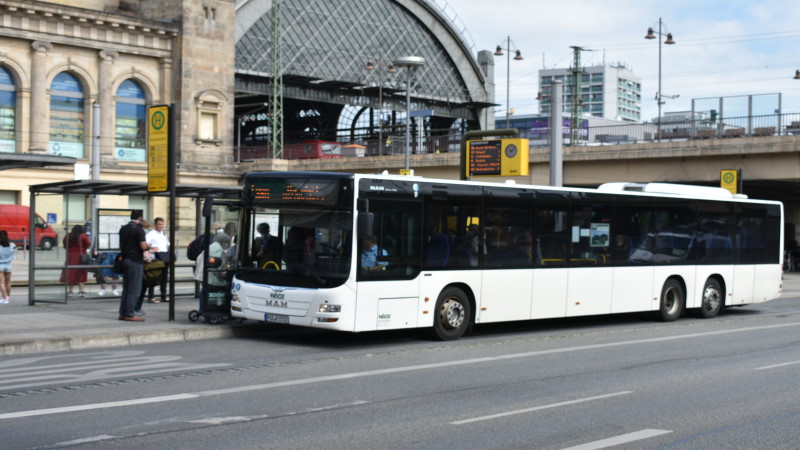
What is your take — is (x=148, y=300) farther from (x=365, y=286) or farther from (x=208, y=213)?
(x=365, y=286)

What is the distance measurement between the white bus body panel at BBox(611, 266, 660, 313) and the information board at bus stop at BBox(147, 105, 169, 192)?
27.7 feet

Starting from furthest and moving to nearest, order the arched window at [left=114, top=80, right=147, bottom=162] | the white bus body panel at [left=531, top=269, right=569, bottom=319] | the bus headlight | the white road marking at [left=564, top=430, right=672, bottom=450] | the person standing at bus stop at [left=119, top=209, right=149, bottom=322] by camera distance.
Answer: the arched window at [left=114, top=80, right=147, bottom=162] → the white bus body panel at [left=531, top=269, right=569, bottom=319] → the person standing at bus stop at [left=119, top=209, right=149, bottom=322] → the bus headlight → the white road marking at [left=564, top=430, right=672, bottom=450]

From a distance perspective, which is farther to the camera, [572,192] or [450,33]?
[450,33]

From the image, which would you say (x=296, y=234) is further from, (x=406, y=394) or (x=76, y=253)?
(x=76, y=253)

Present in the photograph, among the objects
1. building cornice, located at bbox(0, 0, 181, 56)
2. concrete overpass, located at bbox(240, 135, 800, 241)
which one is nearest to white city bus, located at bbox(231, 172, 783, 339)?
concrete overpass, located at bbox(240, 135, 800, 241)

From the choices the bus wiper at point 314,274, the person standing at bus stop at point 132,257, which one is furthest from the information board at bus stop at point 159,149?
the bus wiper at point 314,274

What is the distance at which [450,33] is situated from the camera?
95.2m

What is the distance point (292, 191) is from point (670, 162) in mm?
30879

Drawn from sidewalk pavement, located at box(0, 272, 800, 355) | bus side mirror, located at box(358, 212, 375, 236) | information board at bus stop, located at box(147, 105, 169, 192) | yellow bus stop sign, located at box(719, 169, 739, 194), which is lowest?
sidewalk pavement, located at box(0, 272, 800, 355)

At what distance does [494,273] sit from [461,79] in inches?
3257

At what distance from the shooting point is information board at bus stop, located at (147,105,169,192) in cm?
1672

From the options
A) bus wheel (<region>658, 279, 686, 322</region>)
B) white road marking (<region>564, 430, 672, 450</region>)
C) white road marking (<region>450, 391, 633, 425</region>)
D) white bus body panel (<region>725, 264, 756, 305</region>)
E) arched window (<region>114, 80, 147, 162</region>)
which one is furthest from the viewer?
arched window (<region>114, 80, 147, 162</region>)

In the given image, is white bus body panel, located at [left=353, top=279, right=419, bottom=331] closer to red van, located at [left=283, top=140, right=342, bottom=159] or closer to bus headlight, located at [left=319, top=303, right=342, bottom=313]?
bus headlight, located at [left=319, top=303, right=342, bottom=313]

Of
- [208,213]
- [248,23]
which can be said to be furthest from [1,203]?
[208,213]
